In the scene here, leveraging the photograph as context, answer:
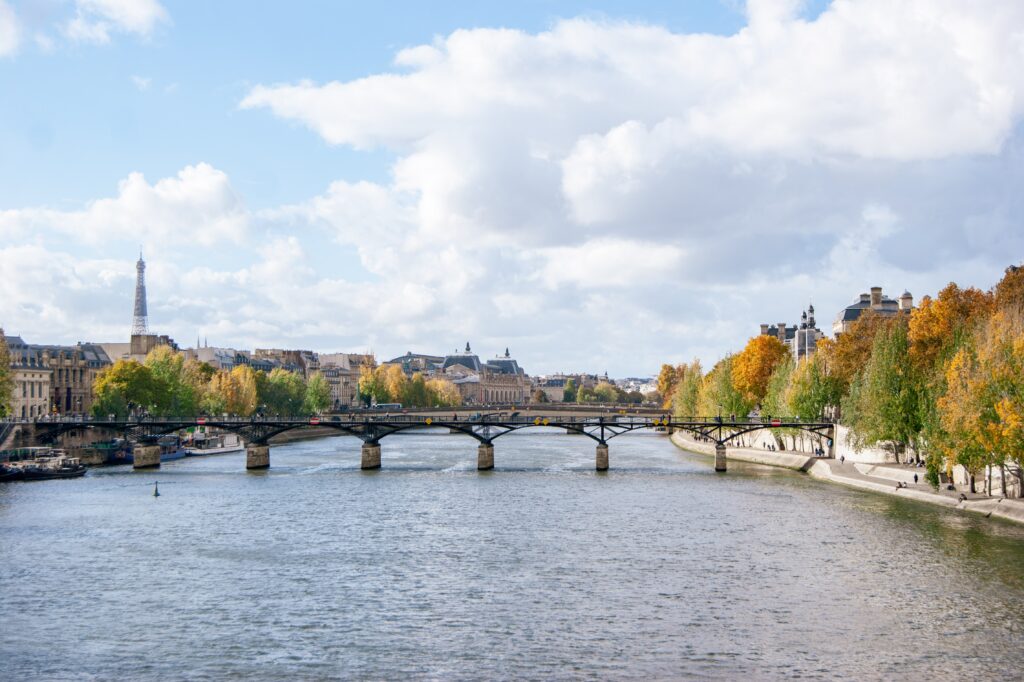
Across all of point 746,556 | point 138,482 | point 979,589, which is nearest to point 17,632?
point 746,556

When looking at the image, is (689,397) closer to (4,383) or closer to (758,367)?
(758,367)

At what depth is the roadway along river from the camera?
36.5 m

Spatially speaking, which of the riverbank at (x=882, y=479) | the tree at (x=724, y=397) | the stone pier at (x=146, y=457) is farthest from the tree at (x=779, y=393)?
the stone pier at (x=146, y=457)

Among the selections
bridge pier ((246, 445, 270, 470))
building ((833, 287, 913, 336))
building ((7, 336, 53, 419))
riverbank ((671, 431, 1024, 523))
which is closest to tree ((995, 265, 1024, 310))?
riverbank ((671, 431, 1024, 523))

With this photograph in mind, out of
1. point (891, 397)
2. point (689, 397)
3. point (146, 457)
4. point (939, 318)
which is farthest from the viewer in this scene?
point (689, 397)

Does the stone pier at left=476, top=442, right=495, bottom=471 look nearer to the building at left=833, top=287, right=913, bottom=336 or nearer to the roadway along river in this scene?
the roadway along river

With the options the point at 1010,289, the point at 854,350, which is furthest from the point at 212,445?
the point at 1010,289

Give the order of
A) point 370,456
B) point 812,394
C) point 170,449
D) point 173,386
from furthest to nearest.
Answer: point 173,386 → point 170,449 → point 812,394 → point 370,456

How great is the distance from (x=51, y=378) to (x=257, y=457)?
54984 mm

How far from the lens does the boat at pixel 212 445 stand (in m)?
128

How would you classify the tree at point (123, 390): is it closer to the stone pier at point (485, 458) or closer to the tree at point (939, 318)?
the stone pier at point (485, 458)

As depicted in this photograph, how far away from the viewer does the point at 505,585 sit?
47875 mm

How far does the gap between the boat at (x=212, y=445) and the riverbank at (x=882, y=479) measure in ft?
185

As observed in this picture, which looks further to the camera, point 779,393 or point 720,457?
point 779,393
